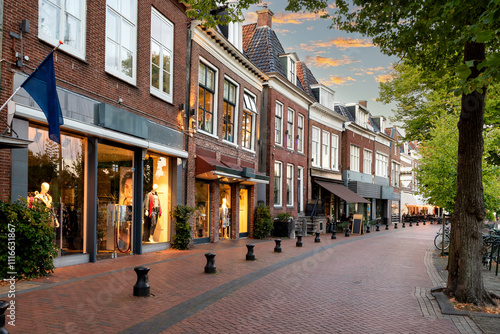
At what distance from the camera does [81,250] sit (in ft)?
35.1

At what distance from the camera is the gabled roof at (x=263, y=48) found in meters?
24.1

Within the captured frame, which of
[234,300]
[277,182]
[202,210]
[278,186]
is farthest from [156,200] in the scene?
[278,186]

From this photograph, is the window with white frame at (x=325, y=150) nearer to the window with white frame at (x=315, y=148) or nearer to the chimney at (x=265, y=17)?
the window with white frame at (x=315, y=148)

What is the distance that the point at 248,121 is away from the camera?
21.5 meters

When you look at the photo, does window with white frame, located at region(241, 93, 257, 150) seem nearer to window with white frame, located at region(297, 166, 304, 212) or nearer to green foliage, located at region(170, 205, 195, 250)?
window with white frame, located at region(297, 166, 304, 212)

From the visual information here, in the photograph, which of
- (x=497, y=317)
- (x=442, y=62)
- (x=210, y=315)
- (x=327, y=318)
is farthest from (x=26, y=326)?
(x=442, y=62)

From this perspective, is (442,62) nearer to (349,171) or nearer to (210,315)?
(210,315)

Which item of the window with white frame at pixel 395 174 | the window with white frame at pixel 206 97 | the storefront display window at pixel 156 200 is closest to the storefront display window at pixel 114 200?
the storefront display window at pixel 156 200

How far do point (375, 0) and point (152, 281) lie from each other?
7.32 metres

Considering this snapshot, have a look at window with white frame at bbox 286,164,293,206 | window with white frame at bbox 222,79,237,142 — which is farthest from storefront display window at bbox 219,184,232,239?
window with white frame at bbox 286,164,293,206

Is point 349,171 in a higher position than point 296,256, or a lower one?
higher

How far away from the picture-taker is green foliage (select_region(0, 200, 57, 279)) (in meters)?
7.59

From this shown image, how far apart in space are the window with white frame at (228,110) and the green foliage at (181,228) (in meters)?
5.14

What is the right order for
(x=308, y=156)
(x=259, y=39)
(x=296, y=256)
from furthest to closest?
(x=308, y=156) < (x=259, y=39) < (x=296, y=256)
